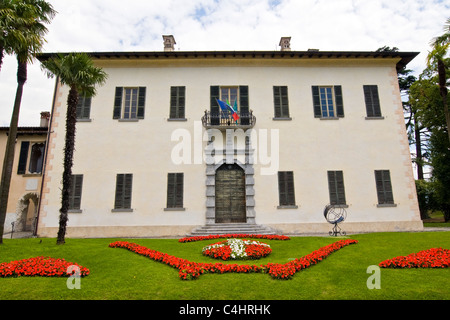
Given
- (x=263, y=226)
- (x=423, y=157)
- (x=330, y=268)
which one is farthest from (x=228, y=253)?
(x=423, y=157)

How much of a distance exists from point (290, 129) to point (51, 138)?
45.3 feet

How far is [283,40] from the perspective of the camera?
1855 centimetres

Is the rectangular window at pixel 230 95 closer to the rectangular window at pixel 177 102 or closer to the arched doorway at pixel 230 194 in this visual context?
the rectangular window at pixel 177 102

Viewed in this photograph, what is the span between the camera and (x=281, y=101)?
54.0 feet

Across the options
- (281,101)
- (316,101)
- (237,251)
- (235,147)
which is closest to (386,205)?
(316,101)

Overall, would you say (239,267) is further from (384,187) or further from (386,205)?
(384,187)

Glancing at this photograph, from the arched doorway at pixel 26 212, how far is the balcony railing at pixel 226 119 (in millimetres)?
12173

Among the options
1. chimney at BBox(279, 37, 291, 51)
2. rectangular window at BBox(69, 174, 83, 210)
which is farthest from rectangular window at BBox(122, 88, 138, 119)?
chimney at BBox(279, 37, 291, 51)

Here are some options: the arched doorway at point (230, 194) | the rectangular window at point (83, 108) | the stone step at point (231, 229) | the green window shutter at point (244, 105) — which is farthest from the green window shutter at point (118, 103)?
the stone step at point (231, 229)

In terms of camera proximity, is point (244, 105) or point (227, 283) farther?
point (244, 105)

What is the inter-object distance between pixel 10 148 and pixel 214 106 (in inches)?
389

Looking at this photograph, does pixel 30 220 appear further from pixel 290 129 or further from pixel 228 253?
pixel 290 129
